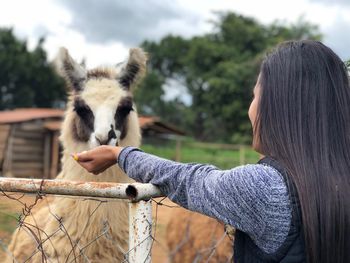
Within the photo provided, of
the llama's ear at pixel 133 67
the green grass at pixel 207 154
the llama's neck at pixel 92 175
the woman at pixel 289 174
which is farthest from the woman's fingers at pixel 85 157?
the green grass at pixel 207 154

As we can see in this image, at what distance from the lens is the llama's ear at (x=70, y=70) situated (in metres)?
4.19

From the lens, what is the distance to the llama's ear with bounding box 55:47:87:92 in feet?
13.7

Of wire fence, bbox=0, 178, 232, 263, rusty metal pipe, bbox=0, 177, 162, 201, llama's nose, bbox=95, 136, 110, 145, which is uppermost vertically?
llama's nose, bbox=95, 136, 110, 145

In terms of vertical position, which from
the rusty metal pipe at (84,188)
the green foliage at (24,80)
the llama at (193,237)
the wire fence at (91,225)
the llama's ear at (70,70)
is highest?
the green foliage at (24,80)

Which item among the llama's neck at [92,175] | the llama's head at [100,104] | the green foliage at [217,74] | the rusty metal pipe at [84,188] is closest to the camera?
the rusty metal pipe at [84,188]

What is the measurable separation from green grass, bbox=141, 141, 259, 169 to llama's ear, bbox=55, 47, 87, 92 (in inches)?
→ 701

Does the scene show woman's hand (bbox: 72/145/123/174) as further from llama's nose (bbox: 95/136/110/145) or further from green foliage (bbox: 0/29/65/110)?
green foliage (bbox: 0/29/65/110)

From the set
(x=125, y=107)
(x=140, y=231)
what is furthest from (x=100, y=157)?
(x=125, y=107)

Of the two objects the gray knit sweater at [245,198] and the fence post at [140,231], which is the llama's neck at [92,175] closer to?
the fence post at [140,231]

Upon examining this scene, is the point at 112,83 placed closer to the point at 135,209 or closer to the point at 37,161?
the point at 135,209

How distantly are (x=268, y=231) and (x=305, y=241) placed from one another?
105 mm

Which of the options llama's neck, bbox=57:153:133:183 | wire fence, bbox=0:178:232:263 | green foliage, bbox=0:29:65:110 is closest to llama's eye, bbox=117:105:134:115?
llama's neck, bbox=57:153:133:183

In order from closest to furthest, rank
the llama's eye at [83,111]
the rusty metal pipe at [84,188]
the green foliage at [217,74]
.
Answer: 1. the rusty metal pipe at [84,188]
2. the llama's eye at [83,111]
3. the green foliage at [217,74]

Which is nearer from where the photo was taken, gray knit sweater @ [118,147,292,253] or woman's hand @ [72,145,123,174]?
gray knit sweater @ [118,147,292,253]
